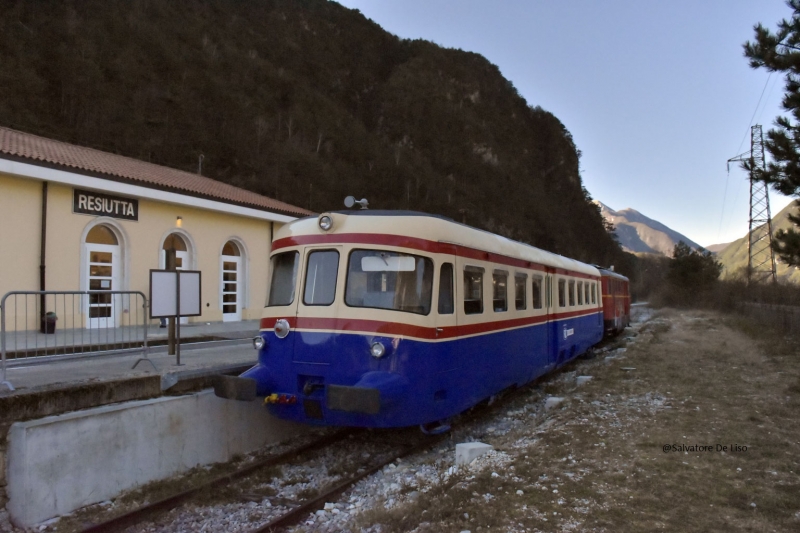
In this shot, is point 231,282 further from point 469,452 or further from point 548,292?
point 469,452

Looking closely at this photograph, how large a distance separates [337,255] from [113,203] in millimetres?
11510

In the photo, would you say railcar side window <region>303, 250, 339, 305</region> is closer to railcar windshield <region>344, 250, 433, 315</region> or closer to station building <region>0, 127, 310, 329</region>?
railcar windshield <region>344, 250, 433, 315</region>

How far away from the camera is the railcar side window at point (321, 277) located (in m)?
6.81

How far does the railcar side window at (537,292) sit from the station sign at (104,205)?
1154 cm

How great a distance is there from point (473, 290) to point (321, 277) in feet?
6.39

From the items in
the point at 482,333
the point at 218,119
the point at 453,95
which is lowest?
the point at 482,333

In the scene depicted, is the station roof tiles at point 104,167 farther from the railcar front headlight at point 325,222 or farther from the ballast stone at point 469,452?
the ballast stone at point 469,452

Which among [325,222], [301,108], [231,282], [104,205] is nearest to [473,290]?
[325,222]

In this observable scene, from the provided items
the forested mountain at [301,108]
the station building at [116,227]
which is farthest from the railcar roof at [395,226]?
the forested mountain at [301,108]

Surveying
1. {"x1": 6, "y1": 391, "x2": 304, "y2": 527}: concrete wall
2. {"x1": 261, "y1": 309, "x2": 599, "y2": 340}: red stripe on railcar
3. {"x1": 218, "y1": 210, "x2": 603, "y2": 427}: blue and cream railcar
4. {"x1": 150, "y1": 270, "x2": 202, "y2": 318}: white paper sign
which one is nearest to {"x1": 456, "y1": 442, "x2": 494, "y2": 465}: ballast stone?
{"x1": 218, "y1": 210, "x2": 603, "y2": 427}: blue and cream railcar

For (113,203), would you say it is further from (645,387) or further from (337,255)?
(645,387)

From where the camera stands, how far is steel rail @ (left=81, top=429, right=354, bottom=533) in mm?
5215

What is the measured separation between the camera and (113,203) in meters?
16.0

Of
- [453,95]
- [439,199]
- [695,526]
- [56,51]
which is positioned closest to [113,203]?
[695,526]
